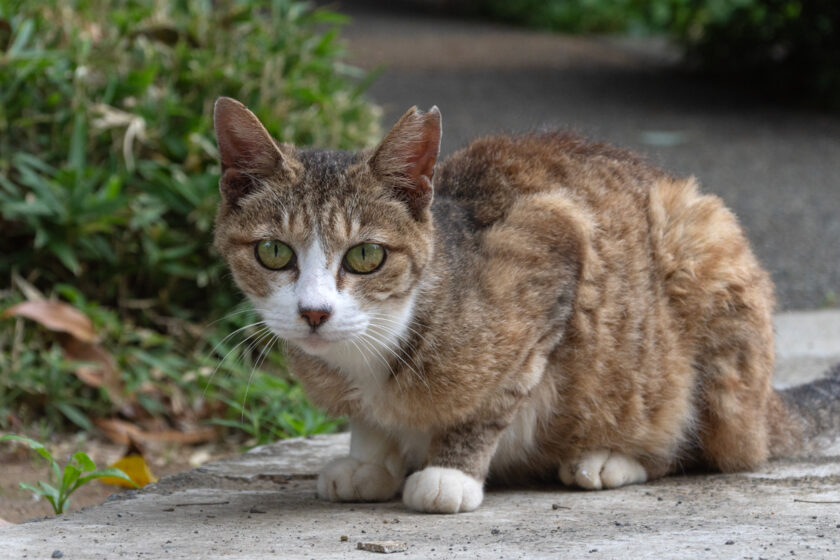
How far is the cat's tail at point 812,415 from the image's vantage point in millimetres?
4020

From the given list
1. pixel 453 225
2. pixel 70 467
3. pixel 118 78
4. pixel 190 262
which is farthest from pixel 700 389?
pixel 118 78

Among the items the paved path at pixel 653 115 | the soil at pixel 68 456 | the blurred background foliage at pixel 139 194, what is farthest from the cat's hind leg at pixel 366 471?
the paved path at pixel 653 115

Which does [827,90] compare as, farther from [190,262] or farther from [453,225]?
[453,225]

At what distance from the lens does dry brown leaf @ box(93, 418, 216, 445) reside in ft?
17.2

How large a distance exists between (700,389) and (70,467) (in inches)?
83.2

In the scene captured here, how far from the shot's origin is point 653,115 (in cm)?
1093

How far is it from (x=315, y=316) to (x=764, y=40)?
31.4 ft

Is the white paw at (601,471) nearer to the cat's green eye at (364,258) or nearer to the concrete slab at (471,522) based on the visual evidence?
the concrete slab at (471,522)

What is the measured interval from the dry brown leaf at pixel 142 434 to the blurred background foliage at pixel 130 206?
0.10 m

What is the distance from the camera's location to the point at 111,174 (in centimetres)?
578

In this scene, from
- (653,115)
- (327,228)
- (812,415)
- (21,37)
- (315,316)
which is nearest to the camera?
(315,316)

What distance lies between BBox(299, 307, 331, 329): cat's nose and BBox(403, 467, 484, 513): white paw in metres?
0.64

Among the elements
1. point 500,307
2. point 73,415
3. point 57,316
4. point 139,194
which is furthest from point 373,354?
point 139,194

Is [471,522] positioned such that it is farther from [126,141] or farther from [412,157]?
[126,141]
